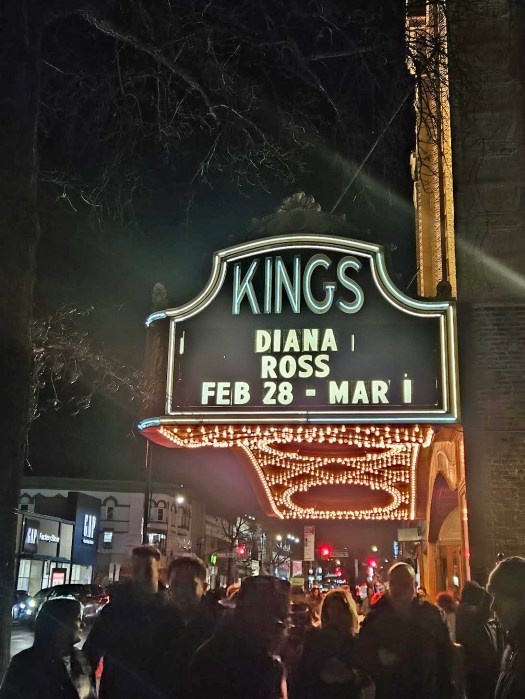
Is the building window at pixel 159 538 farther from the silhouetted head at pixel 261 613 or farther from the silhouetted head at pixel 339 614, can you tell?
the silhouetted head at pixel 261 613

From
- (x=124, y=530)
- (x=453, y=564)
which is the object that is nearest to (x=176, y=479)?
(x=124, y=530)

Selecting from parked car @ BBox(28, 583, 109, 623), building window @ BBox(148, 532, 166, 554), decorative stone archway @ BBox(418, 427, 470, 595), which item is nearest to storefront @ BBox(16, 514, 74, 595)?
parked car @ BBox(28, 583, 109, 623)

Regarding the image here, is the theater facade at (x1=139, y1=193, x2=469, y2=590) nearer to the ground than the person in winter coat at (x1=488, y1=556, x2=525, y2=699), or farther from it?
farther from it

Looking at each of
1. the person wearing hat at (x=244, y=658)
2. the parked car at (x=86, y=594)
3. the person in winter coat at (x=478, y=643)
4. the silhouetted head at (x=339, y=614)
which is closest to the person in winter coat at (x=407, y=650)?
the silhouetted head at (x=339, y=614)

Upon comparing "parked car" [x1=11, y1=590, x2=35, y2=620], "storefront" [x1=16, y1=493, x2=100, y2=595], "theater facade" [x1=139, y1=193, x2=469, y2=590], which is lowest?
"parked car" [x1=11, y1=590, x2=35, y2=620]

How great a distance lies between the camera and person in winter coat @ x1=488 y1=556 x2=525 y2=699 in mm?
3303

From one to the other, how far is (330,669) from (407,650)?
0.88 meters

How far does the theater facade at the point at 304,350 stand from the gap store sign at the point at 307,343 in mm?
15

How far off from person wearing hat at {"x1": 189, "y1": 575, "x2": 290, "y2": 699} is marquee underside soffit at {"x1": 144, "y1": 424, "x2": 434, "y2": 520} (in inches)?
250

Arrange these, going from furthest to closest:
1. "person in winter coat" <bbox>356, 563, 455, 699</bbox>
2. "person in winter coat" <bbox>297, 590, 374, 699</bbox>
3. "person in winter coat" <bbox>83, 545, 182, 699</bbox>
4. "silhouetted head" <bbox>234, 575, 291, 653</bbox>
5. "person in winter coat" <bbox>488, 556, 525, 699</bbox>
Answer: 1. "person in winter coat" <bbox>356, 563, 455, 699</bbox>
2. "person in winter coat" <bbox>83, 545, 182, 699</bbox>
3. "person in winter coat" <bbox>297, 590, 374, 699</bbox>
4. "silhouetted head" <bbox>234, 575, 291, 653</bbox>
5. "person in winter coat" <bbox>488, 556, 525, 699</bbox>

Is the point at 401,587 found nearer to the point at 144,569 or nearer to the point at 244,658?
the point at 144,569

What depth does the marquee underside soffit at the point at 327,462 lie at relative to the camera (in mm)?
10704

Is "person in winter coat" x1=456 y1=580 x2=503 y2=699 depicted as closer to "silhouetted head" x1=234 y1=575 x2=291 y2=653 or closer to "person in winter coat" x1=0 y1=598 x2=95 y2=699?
"silhouetted head" x1=234 y1=575 x2=291 y2=653

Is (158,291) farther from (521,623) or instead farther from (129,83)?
(521,623)
